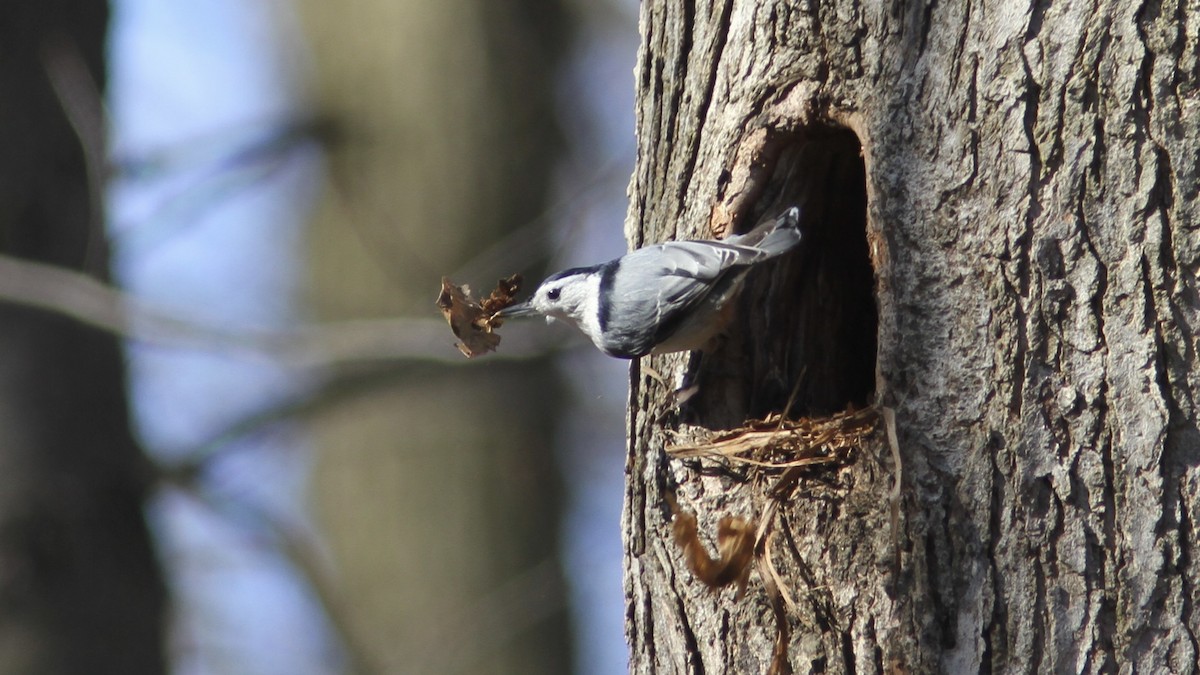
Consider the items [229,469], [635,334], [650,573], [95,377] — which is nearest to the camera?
[650,573]

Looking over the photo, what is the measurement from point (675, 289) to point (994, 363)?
2.69ft

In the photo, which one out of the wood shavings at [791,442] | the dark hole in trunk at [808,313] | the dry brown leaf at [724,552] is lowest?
the dry brown leaf at [724,552]

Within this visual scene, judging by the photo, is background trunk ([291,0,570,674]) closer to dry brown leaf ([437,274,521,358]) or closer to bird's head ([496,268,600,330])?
bird's head ([496,268,600,330])

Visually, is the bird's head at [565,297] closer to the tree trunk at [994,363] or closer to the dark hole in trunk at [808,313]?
the dark hole in trunk at [808,313]

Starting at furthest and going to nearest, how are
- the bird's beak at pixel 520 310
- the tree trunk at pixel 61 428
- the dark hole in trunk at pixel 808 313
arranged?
the tree trunk at pixel 61 428 → the bird's beak at pixel 520 310 → the dark hole in trunk at pixel 808 313

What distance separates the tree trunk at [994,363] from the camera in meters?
1.70

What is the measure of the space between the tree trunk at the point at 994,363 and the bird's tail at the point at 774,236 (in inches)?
6.3

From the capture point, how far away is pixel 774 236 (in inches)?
85.5

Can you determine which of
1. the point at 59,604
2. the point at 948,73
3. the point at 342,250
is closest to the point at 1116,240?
the point at 948,73

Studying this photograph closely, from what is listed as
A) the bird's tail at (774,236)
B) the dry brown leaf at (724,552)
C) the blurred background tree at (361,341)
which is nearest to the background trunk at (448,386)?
the blurred background tree at (361,341)

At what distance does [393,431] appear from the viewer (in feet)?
15.6

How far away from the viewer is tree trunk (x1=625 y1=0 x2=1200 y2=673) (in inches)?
66.8

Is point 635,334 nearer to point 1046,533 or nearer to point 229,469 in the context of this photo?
point 1046,533

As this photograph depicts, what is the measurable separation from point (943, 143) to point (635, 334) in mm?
866
